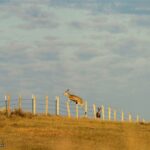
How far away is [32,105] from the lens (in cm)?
5950

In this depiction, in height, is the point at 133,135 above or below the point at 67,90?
below

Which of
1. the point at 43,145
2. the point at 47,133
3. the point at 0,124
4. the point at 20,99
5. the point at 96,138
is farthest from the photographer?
the point at 20,99

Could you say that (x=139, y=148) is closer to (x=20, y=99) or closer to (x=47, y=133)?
(x=47, y=133)

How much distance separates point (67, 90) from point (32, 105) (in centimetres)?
1320

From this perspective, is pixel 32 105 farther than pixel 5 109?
Yes

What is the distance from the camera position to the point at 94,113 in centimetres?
6881

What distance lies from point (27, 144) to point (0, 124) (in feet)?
49.6

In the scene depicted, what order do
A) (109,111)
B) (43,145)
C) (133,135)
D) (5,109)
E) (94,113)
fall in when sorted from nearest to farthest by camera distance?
(133,135) → (43,145) → (5,109) → (94,113) → (109,111)

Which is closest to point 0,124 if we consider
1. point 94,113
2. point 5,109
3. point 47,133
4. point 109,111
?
point 47,133

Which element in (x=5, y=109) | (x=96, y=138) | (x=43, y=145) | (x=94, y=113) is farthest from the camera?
(x=94, y=113)

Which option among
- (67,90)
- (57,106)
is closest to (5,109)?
(57,106)

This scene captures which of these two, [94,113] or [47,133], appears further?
[94,113]

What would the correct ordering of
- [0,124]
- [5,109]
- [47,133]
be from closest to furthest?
[47,133], [0,124], [5,109]

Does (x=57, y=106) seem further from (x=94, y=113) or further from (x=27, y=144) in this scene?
(x=27, y=144)
